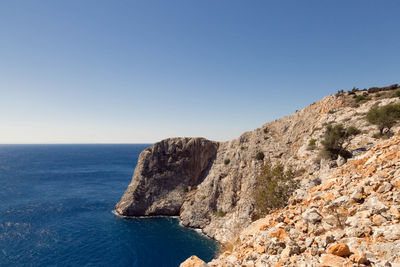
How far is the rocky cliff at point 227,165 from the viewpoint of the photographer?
42844 mm

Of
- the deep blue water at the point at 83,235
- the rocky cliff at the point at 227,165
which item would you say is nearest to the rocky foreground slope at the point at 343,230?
the rocky cliff at the point at 227,165

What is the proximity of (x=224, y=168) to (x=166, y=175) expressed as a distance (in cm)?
2326

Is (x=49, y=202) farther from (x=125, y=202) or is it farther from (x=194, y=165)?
(x=194, y=165)

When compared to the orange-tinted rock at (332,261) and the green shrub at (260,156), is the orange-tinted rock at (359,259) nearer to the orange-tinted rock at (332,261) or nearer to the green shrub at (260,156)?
the orange-tinted rock at (332,261)

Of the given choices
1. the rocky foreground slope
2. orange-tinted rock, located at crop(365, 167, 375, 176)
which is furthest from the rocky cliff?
the rocky foreground slope

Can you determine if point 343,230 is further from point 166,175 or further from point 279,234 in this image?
point 166,175

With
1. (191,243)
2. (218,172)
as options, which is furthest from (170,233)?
(218,172)

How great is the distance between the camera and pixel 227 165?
65.0 metres

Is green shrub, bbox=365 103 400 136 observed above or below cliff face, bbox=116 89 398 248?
above

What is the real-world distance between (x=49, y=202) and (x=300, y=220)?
310 ft

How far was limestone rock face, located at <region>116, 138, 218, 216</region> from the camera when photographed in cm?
6581

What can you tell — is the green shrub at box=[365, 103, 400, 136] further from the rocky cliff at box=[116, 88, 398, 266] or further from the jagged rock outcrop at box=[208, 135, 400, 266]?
the jagged rock outcrop at box=[208, 135, 400, 266]

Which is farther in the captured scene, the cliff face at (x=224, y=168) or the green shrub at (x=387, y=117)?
the cliff face at (x=224, y=168)

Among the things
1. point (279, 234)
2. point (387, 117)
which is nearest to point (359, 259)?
point (279, 234)
